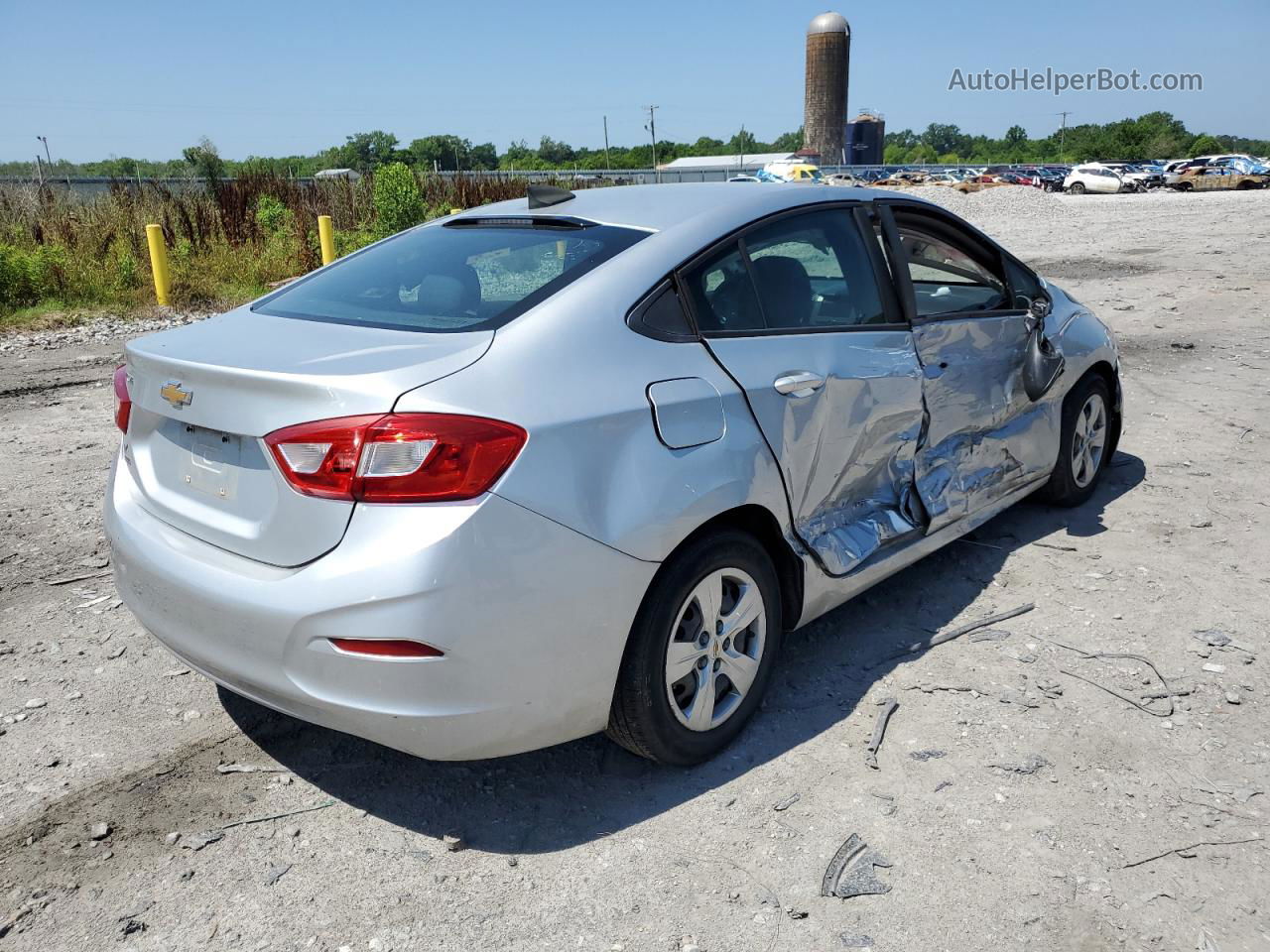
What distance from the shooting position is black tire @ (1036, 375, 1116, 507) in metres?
4.99

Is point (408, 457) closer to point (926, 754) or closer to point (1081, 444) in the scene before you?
point (926, 754)

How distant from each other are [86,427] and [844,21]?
70054mm

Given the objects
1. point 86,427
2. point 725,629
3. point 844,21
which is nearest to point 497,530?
point 725,629

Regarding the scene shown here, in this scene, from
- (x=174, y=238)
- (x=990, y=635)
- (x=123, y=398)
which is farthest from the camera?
(x=174, y=238)

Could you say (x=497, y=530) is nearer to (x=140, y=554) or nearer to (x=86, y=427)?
(x=140, y=554)

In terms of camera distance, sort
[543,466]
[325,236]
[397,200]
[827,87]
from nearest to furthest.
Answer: [543,466], [325,236], [397,200], [827,87]

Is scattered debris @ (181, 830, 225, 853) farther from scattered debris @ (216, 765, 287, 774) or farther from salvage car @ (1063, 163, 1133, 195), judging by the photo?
salvage car @ (1063, 163, 1133, 195)

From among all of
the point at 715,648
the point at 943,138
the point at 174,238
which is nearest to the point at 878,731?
the point at 715,648

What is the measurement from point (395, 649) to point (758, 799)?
1219 mm

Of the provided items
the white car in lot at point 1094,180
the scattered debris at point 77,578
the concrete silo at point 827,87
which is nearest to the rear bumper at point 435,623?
the scattered debris at point 77,578

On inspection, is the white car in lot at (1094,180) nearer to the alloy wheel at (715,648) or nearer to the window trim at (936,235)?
the window trim at (936,235)

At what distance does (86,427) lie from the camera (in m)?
7.10

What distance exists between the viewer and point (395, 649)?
7.74 feet

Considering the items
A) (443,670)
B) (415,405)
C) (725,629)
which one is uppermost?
(415,405)
